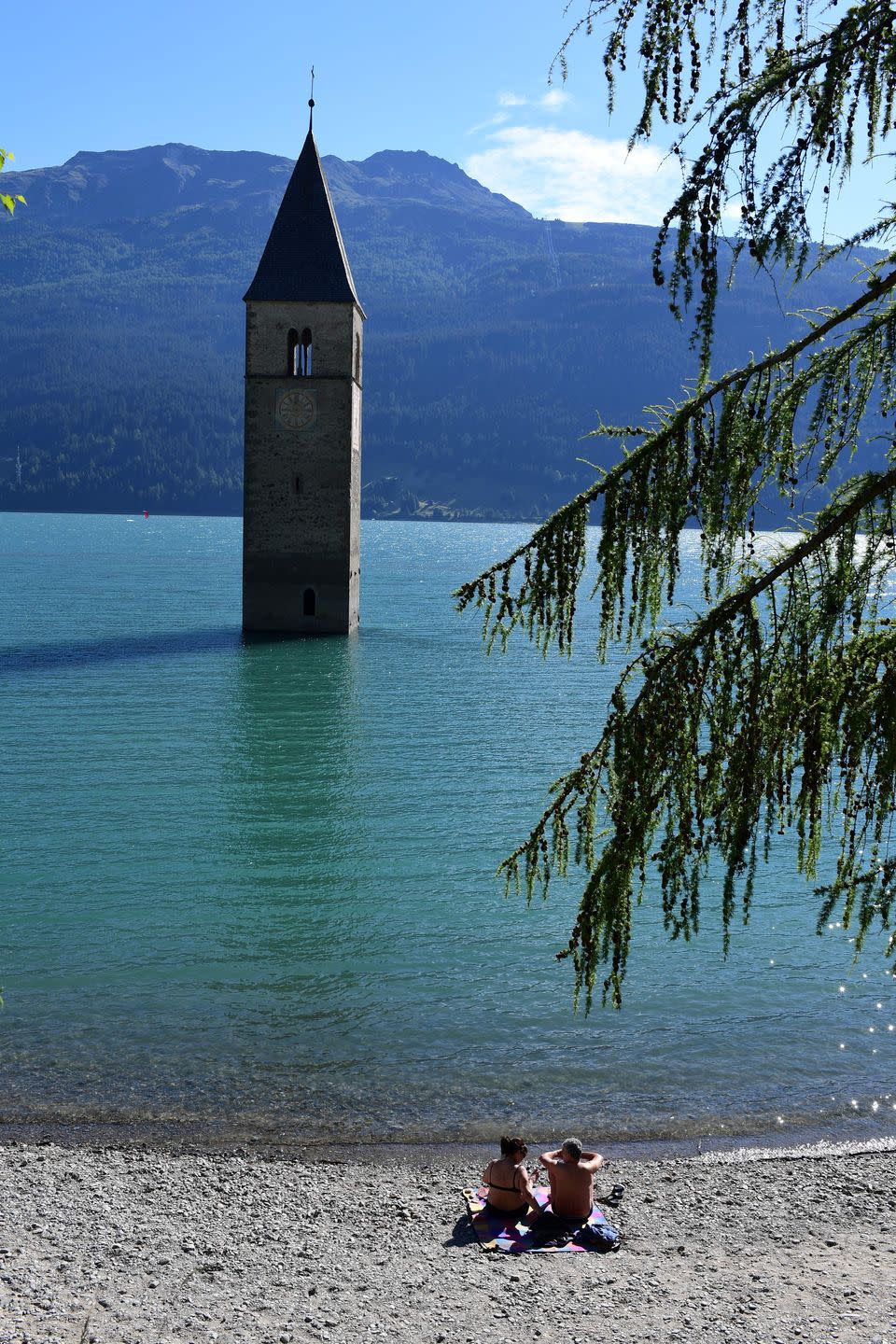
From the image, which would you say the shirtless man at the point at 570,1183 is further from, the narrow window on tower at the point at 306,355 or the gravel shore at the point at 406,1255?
the narrow window on tower at the point at 306,355

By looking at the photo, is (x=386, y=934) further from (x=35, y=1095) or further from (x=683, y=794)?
(x=683, y=794)

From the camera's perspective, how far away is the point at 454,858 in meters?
20.9

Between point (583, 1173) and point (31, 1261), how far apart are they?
3.97 meters

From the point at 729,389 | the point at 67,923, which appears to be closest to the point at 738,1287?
the point at 729,389

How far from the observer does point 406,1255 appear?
9531 mm

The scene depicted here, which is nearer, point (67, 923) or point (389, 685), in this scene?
point (67, 923)

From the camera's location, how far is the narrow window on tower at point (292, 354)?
4962 cm

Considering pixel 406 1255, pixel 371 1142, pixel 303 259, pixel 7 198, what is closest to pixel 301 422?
pixel 303 259

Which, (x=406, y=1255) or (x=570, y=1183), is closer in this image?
(x=406, y=1255)

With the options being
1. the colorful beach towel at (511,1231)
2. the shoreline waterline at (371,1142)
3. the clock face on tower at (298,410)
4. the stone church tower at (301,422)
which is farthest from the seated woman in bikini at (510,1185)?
the clock face on tower at (298,410)

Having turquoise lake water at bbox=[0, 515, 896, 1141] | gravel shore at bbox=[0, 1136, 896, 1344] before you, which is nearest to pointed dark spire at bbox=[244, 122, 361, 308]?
turquoise lake water at bbox=[0, 515, 896, 1141]

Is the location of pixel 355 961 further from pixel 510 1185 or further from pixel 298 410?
pixel 298 410

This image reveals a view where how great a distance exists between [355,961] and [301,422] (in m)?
36.2

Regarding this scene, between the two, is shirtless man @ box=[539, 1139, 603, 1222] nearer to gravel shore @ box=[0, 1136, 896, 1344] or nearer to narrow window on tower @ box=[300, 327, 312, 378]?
gravel shore @ box=[0, 1136, 896, 1344]
